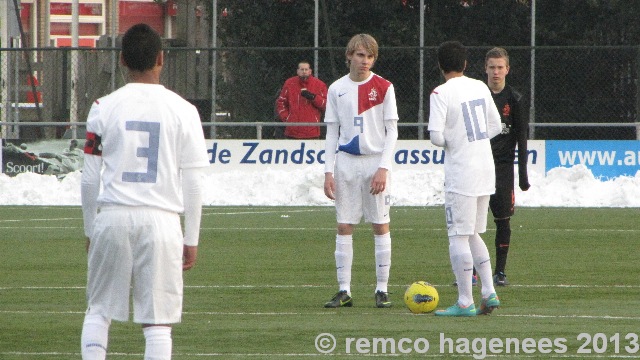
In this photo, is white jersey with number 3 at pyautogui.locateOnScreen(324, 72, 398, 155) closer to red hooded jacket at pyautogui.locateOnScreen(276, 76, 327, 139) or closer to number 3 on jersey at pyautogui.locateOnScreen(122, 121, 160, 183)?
number 3 on jersey at pyautogui.locateOnScreen(122, 121, 160, 183)

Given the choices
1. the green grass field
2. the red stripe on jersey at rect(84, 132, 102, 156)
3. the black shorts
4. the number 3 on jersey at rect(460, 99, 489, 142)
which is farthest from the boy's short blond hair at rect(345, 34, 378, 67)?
the red stripe on jersey at rect(84, 132, 102, 156)

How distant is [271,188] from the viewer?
78.1ft

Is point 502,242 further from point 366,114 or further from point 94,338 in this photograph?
point 94,338

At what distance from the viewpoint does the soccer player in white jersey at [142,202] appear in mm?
6590

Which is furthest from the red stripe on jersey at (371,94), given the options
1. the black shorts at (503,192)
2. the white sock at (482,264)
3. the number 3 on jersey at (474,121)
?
the black shorts at (503,192)

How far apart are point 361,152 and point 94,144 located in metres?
4.19

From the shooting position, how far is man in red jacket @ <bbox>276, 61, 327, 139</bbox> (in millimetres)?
23672

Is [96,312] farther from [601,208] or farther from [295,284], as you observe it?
[601,208]

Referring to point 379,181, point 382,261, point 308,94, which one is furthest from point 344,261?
point 308,94

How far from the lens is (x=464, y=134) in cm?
995

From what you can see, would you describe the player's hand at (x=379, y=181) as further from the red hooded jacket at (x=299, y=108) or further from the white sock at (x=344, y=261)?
the red hooded jacket at (x=299, y=108)

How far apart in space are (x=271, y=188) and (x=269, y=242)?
7027 mm

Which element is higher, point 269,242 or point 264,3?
point 264,3

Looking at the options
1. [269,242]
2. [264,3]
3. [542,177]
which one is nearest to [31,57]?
[264,3]
